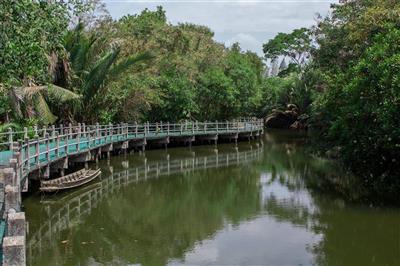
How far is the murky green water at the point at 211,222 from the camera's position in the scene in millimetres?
13109

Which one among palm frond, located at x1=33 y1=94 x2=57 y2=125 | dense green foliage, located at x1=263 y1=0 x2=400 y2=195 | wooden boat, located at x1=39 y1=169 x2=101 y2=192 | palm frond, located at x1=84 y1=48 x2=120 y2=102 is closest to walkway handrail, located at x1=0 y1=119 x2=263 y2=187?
palm frond, located at x1=33 y1=94 x2=57 y2=125

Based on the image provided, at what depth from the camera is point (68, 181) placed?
66.5 ft

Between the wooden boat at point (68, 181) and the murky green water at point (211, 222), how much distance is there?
0.32 metres

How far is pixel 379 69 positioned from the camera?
55.9 feet

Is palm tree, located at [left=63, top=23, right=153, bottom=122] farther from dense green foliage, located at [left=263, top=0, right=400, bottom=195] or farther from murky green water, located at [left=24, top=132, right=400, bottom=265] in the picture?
dense green foliage, located at [left=263, top=0, right=400, bottom=195]

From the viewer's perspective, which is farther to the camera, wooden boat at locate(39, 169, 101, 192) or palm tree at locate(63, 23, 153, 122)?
palm tree at locate(63, 23, 153, 122)

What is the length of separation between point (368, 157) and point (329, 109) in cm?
327

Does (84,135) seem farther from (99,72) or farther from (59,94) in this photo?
(99,72)

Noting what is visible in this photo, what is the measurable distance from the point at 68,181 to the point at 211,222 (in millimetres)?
6389

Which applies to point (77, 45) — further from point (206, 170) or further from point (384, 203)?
point (384, 203)

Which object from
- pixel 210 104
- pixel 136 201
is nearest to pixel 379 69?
pixel 136 201

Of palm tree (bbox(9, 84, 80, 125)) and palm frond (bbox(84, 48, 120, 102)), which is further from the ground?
palm frond (bbox(84, 48, 120, 102))

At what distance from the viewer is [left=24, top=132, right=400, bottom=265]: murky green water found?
43.0 ft

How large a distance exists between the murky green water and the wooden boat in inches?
12.8
